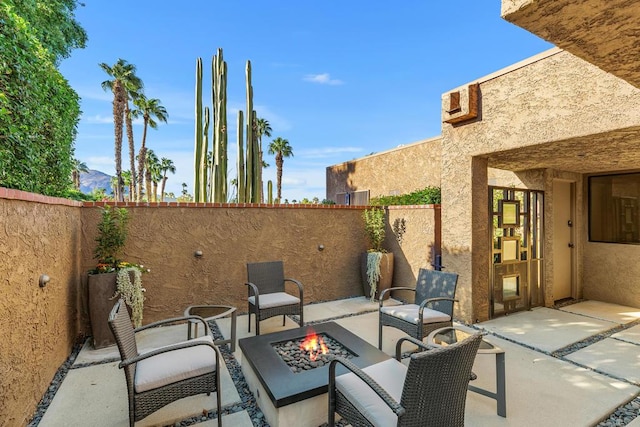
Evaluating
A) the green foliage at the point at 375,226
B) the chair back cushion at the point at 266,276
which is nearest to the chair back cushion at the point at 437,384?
the chair back cushion at the point at 266,276

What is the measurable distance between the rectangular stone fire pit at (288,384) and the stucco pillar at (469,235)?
8.43 ft

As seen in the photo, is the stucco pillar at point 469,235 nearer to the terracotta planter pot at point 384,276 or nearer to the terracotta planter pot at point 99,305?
the terracotta planter pot at point 384,276

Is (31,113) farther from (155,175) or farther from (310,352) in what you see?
(155,175)

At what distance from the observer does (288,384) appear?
7.77 feet

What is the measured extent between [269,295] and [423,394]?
11.2 ft

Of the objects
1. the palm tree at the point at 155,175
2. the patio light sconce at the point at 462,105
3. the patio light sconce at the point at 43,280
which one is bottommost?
the patio light sconce at the point at 43,280

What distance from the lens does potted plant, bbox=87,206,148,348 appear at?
3.87m

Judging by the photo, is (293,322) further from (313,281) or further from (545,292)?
(545,292)

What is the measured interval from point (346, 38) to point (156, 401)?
32.9 ft

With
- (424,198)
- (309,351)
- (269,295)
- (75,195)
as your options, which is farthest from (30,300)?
(75,195)

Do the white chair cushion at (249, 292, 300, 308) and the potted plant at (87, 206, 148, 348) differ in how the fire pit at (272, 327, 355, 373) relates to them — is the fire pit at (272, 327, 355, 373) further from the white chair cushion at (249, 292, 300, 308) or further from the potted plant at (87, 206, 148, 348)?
the potted plant at (87, 206, 148, 348)

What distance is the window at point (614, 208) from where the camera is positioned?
5.66 meters

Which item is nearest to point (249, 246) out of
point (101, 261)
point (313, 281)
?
point (313, 281)

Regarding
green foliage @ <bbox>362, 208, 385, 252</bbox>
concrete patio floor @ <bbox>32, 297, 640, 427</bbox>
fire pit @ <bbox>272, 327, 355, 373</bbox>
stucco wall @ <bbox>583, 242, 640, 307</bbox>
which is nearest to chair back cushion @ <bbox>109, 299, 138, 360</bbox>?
concrete patio floor @ <bbox>32, 297, 640, 427</bbox>
